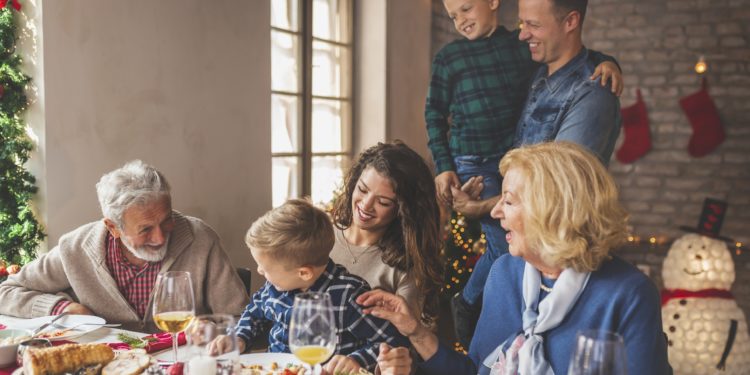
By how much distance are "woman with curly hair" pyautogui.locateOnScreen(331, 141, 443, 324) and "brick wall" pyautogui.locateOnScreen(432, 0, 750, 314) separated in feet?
11.8

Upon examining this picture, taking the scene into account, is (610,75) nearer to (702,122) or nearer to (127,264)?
(127,264)

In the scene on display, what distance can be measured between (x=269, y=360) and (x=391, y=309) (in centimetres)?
32

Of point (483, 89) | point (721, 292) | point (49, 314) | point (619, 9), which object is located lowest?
point (721, 292)

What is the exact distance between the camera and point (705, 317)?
389 cm

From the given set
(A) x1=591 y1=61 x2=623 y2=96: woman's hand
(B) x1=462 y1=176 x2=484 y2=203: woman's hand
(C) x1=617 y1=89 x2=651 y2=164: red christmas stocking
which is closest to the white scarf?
(A) x1=591 y1=61 x2=623 y2=96: woman's hand

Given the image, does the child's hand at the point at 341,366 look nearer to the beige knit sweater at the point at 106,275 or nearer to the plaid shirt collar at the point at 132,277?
the beige knit sweater at the point at 106,275

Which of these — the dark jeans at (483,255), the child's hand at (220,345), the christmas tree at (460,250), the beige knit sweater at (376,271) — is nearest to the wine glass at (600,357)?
the child's hand at (220,345)

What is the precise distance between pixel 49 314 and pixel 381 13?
3.43 meters

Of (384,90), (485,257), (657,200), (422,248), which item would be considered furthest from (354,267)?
(657,200)

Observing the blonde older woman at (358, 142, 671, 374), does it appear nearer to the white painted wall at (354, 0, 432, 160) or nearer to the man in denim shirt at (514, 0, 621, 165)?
the man in denim shirt at (514, 0, 621, 165)

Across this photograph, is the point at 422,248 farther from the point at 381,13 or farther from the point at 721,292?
the point at 381,13

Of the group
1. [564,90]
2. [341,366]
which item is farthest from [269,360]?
[564,90]

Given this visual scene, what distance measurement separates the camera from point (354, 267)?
2.26 meters

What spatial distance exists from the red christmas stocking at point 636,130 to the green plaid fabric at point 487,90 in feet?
9.17
